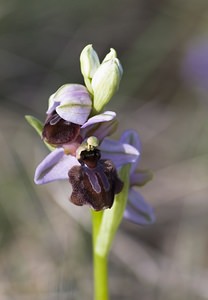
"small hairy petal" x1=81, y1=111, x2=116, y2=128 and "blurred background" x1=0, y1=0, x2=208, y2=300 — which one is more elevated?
"small hairy petal" x1=81, y1=111, x2=116, y2=128

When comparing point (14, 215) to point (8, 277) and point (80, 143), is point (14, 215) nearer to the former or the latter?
point (8, 277)

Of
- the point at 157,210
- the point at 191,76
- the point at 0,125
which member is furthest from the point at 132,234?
the point at 191,76

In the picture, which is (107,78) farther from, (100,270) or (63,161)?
(100,270)

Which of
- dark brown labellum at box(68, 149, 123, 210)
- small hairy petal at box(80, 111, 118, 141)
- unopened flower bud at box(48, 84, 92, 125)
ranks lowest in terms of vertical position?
dark brown labellum at box(68, 149, 123, 210)

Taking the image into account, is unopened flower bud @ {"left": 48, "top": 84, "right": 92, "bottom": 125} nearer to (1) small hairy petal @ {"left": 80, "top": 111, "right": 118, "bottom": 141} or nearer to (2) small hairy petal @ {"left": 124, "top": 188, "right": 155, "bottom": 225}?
(1) small hairy petal @ {"left": 80, "top": 111, "right": 118, "bottom": 141}

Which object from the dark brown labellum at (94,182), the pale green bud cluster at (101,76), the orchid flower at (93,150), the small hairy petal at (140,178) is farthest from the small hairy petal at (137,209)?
the pale green bud cluster at (101,76)

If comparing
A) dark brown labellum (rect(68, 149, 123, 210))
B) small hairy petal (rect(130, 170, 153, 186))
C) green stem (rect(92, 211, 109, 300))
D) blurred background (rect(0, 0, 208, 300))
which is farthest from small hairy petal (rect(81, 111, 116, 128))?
blurred background (rect(0, 0, 208, 300))

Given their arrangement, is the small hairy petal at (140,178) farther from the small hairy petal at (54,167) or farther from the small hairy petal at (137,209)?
the small hairy petal at (54,167)
